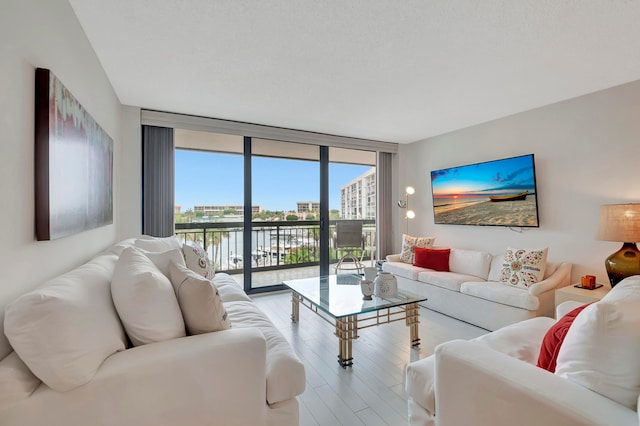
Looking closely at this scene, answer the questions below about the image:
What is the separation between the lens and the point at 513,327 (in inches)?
73.8

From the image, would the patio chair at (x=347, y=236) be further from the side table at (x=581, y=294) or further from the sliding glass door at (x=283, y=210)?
the side table at (x=581, y=294)

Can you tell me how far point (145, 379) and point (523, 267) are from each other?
11.3ft

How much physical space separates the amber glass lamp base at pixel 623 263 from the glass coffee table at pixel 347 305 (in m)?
1.65

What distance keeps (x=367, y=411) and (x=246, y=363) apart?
3.05 ft

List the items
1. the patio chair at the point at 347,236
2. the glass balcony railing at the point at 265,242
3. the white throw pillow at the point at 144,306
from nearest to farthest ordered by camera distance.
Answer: the white throw pillow at the point at 144,306
the glass balcony railing at the point at 265,242
the patio chair at the point at 347,236

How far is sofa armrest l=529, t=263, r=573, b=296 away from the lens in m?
2.82

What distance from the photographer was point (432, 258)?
4055 mm

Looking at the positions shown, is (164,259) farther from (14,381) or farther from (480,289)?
(480,289)

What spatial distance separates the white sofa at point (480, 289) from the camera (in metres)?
2.85

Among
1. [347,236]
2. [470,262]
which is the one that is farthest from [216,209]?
[470,262]

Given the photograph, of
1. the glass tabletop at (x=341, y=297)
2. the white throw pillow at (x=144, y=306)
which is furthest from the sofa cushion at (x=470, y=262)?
the white throw pillow at (x=144, y=306)

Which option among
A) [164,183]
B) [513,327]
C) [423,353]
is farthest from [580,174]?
[164,183]

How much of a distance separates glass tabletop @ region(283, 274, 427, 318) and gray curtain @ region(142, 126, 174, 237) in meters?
1.76

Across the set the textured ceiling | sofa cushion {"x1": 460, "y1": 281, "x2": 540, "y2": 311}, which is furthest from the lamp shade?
the textured ceiling
